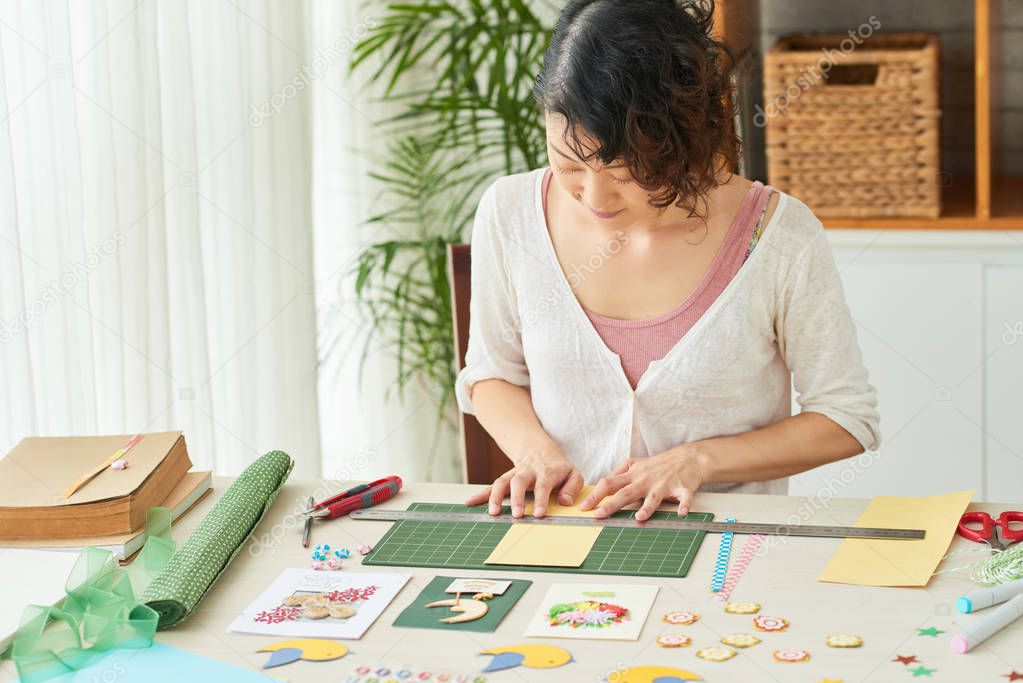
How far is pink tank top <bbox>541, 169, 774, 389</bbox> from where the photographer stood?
5.62ft

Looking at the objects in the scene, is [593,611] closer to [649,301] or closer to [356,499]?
[356,499]

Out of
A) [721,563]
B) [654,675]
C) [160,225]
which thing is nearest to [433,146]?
[160,225]

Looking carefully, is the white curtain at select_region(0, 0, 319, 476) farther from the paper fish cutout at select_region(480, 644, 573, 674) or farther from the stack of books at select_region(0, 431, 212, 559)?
the paper fish cutout at select_region(480, 644, 573, 674)

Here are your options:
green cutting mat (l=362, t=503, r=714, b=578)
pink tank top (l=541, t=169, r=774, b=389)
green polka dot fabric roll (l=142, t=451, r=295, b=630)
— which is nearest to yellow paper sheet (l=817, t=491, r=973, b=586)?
green cutting mat (l=362, t=503, r=714, b=578)

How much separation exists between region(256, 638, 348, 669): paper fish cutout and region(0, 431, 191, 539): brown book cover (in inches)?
13.7

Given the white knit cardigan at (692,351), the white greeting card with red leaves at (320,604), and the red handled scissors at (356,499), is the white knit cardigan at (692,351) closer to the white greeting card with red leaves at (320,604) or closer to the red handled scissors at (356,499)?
the red handled scissors at (356,499)

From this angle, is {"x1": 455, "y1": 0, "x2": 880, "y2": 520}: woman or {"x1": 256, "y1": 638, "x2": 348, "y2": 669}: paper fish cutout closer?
{"x1": 256, "y1": 638, "x2": 348, "y2": 669}: paper fish cutout

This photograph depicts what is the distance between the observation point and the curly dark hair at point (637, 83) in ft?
4.81

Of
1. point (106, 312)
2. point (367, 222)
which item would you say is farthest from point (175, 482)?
point (367, 222)

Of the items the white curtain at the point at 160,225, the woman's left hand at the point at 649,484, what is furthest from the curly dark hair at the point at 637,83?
the white curtain at the point at 160,225

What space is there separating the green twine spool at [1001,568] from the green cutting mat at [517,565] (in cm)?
29

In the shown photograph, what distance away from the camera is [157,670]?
3.81ft

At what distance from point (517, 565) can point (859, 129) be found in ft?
4.85

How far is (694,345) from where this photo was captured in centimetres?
171
